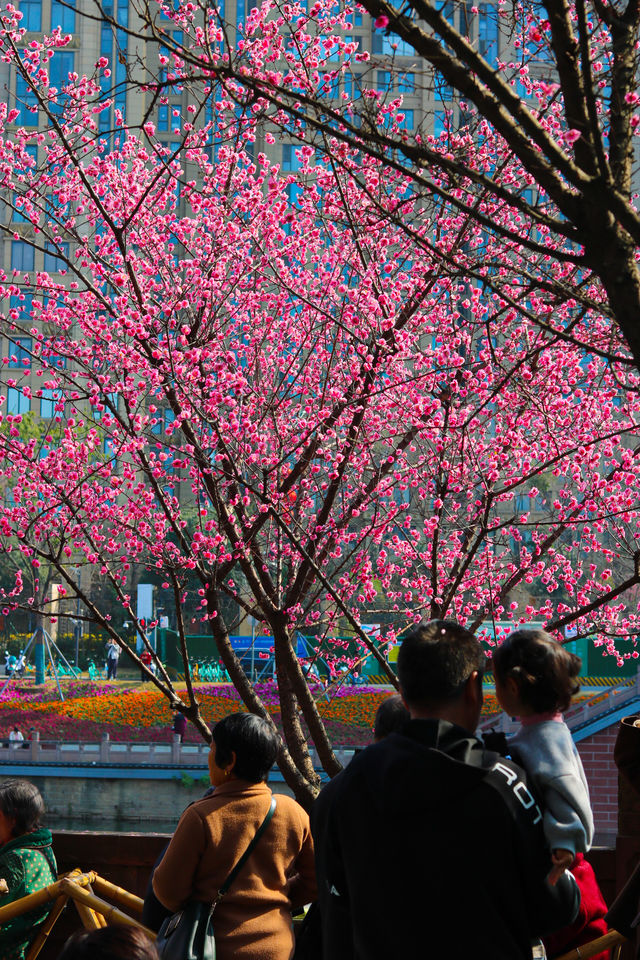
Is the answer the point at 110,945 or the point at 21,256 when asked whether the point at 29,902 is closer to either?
the point at 110,945

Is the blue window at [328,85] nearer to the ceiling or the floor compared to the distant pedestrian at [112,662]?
nearer to the ceiling

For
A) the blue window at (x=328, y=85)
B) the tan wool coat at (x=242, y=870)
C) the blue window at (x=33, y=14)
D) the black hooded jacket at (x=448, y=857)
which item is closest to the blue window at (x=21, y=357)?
the blue window at (x=328, y=85)

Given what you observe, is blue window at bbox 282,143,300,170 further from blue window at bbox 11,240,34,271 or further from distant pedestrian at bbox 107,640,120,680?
distant pedestrian at bbox 107,640,120,680

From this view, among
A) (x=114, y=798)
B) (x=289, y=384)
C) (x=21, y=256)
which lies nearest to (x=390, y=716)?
(x=289, y=384)

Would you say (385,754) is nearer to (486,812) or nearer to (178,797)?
(486,812)

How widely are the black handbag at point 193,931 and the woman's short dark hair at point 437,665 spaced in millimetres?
1187

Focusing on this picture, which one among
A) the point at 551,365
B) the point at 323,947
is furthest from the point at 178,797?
the point at 323,947

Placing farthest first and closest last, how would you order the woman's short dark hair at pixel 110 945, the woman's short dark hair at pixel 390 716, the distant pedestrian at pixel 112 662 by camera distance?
the distant pedestrian at pixel 112 662, the woman's short dark hair at pixel 390 716, the woman's short dark hair at pixel 110 945

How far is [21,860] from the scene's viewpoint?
379 centimetres

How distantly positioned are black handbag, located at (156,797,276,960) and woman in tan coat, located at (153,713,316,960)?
0.8 inches

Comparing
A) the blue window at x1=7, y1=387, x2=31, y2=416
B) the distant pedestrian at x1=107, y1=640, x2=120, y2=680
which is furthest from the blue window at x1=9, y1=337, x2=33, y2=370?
the distant pedestrian at x1=107, y1=640, x2=120, y2=680

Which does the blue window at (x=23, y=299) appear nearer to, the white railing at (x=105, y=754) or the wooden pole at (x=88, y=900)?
the wooden pole at (x=88, y=900)

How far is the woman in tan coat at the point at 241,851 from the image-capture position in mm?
3082

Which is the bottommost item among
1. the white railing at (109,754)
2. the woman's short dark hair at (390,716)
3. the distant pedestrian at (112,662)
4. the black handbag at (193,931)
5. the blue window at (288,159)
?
the white railing at (109,754)
